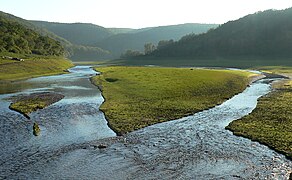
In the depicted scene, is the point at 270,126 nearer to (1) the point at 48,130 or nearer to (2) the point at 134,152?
(2) the point at 134,152

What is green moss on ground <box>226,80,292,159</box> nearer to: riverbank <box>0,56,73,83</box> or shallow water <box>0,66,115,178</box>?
shallow water <box>0,66,115,178</box>

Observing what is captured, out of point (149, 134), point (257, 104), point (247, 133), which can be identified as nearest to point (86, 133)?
point (149, 134)

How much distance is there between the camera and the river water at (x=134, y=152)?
23.1 m

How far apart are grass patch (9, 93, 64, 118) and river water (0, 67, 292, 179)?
4625 millimetres

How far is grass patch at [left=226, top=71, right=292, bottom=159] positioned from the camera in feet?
95.4

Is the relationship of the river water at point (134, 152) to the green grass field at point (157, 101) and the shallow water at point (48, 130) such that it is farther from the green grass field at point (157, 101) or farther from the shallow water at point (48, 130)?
the green grass field at point (157, 101)

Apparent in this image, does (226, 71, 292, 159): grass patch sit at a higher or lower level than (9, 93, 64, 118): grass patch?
higher

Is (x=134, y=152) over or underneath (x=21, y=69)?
underneath

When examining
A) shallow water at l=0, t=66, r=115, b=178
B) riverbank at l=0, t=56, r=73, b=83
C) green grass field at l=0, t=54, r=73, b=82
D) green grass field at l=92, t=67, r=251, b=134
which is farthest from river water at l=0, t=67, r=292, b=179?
green grass field at l=0, t=54, r=73, b=82

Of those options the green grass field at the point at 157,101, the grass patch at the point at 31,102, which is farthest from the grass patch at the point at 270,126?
the grass patch at the point at 31,102

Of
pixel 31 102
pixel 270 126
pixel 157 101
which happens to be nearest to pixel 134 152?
pixel 270 126

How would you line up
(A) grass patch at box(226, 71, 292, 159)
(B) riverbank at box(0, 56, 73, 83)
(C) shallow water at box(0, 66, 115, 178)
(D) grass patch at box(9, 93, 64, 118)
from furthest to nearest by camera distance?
(B) riverbank at box(0, 56, 73, 83)
(D) grass patch at box(9, 93, 64, 118)
(A) grass patch at box(226, 71, 292, 159)
(C) shallow water at box(0, 66, 115, 178)

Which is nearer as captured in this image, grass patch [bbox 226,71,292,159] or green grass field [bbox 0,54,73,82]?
grass patch [bbox 226,71,292,159]

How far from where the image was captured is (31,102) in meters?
51.3
